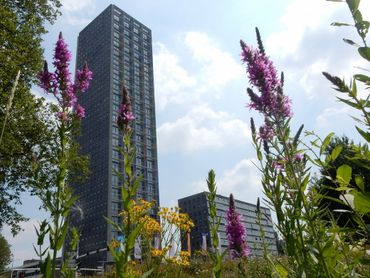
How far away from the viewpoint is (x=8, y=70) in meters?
12.9

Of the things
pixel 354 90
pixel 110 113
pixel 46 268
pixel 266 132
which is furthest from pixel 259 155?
pixel 110 113

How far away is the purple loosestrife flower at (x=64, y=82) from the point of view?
3.06m

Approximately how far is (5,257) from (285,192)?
62.3 m

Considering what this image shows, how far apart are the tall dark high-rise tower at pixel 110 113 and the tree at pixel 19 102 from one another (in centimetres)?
7106

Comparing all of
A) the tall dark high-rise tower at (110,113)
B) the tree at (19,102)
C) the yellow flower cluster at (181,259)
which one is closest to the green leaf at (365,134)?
the yellow flower cluster at (181,259)

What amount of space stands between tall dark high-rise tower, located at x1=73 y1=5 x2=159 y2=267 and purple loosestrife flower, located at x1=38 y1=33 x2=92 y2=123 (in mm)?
83279

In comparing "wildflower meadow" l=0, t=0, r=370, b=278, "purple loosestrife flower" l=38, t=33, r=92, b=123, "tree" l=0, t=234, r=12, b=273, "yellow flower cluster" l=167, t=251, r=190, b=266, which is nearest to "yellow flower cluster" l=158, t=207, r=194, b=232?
"yellow flower cluster" l=167, t=251, r=190, b=266

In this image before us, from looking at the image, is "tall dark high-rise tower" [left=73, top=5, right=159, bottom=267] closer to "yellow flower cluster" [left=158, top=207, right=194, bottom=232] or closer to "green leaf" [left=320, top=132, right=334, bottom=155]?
"yellow flower cluster" [left=158, top=207, right=194, bottom=232]

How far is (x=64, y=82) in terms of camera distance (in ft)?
10.2

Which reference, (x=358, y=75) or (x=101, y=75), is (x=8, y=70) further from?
(x=101, y=75)

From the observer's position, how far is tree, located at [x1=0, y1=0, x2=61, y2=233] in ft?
42.8

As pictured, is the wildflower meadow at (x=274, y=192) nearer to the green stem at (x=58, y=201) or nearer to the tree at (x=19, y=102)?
the green stem at (x=58, y=201)

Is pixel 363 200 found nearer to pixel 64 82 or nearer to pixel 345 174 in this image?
pixel 345 174

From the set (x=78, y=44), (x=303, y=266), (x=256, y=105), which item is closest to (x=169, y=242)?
(x=256, y=105)
